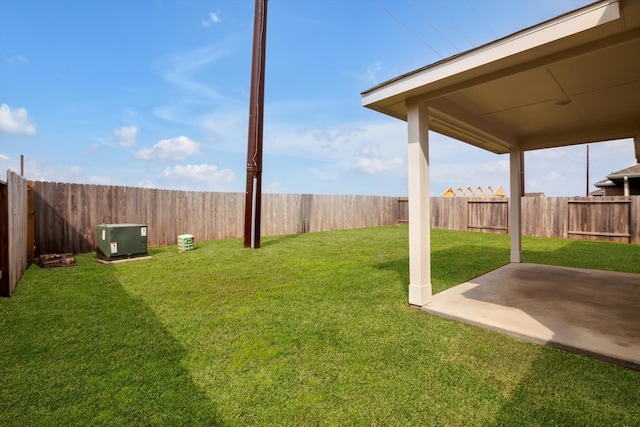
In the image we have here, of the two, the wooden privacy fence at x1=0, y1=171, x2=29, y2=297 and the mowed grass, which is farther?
the wooden privacy fence at x1=0, y1=171, x2=29, y2=297

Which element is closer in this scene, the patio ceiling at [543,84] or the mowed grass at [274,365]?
the mowed grass at [274,365]

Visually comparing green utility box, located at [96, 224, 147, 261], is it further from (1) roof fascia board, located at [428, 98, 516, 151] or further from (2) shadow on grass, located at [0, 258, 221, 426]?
(1) roof fascia board, located at [428, 98, 516, 151]

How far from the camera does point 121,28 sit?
7012mm

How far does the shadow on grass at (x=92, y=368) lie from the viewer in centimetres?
165

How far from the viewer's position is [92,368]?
2117mm

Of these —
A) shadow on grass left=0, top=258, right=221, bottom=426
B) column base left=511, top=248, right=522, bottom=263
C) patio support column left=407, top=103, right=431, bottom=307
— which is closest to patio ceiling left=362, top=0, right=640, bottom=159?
patio support column left=407, top=103, right=431, bottom=307

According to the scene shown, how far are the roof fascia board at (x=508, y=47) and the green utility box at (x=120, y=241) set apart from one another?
5.75m

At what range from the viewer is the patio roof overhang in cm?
227

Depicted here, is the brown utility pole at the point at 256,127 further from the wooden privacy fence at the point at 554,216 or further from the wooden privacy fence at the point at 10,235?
the wooden privacy fence at the point at 554,216

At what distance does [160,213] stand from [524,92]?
878 centimetres

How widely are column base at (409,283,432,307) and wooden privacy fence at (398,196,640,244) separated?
10.2 metres

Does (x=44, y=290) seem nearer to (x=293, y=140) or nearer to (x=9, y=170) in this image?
(x=9, y=170)

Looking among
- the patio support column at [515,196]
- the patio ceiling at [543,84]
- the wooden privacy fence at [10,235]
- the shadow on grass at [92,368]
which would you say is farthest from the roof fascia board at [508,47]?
the wooden privacy fence at [10,235]

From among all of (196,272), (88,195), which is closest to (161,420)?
(196,272)
